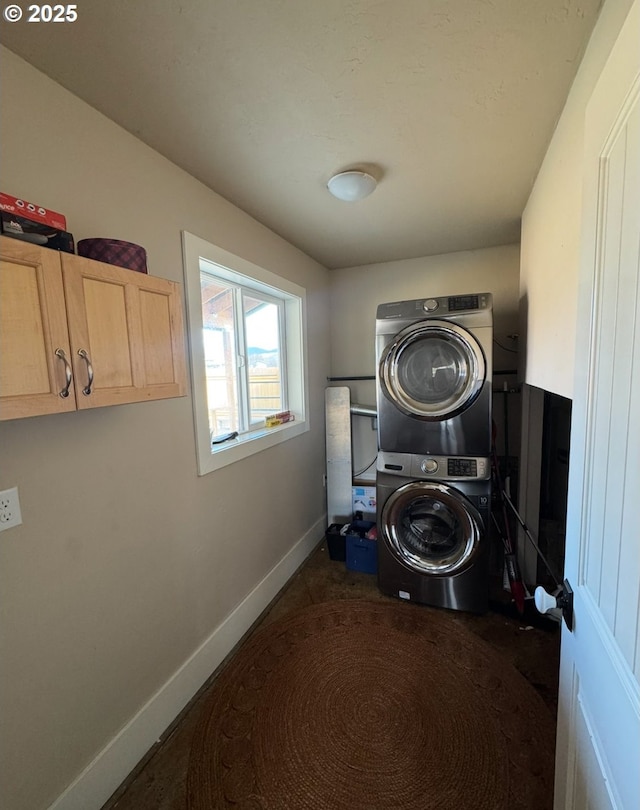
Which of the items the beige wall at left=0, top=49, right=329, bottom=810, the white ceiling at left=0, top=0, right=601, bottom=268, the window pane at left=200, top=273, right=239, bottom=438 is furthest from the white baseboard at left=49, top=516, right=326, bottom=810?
the white ceiling at left=0, top=0, right=601, bottom=268

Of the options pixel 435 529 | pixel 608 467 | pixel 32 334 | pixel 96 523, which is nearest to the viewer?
pixel 608 467

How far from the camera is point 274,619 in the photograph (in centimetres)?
212

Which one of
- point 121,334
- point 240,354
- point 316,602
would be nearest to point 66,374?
point 121,334

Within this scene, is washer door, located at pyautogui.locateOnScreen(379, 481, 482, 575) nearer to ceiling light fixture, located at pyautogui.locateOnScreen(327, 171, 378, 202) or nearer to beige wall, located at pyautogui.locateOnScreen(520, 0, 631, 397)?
beige wall, located at pyautogui.locateOnScreen(520, 0, 631, 397)

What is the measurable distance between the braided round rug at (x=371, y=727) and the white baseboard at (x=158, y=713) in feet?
0.36

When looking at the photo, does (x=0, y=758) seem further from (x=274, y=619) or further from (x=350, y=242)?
(x=350, y=242)

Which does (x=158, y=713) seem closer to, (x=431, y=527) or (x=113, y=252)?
(x=431, y=527)

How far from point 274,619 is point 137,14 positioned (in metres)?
2.63

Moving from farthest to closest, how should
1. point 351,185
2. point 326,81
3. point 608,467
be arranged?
point 351,185 → point 326,81 → point 608,467

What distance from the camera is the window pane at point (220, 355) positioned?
6.59 feet

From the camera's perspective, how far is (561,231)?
1232mm

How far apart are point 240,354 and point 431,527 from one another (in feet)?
5.45

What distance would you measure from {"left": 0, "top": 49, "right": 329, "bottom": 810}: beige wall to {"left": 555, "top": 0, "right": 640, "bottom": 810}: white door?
1.43m

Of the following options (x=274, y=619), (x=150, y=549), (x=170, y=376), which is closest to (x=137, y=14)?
(x=170, y=376)
